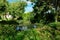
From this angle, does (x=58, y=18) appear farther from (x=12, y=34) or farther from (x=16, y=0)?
(x=12, y=34)

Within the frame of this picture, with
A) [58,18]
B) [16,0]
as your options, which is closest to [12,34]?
[58,18]

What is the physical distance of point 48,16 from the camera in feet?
115

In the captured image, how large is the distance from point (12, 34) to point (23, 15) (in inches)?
1952

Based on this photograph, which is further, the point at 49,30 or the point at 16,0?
the point at 16,0

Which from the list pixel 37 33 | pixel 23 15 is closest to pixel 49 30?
pixel 37 33

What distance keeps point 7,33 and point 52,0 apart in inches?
1128

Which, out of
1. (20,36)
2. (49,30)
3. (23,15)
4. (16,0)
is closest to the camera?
(20,36)

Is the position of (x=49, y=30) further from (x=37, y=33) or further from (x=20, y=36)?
(x=20, y=36)

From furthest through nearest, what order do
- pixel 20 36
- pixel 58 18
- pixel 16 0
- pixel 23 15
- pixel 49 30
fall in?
1. pixel 23 15
2. pixel 16 0
3. pixel 58 18
4. pixel 49 30
5. pixel 20 36

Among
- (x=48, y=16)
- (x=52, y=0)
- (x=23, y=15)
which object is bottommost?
(x=23, y=15)

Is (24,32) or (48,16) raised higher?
Result: (24,32)

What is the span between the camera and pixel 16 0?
167ft

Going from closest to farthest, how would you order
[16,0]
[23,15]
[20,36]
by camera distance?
[20,36] < [16,0] < [23,15]

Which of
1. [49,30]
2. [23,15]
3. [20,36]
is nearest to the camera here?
[20,36]
